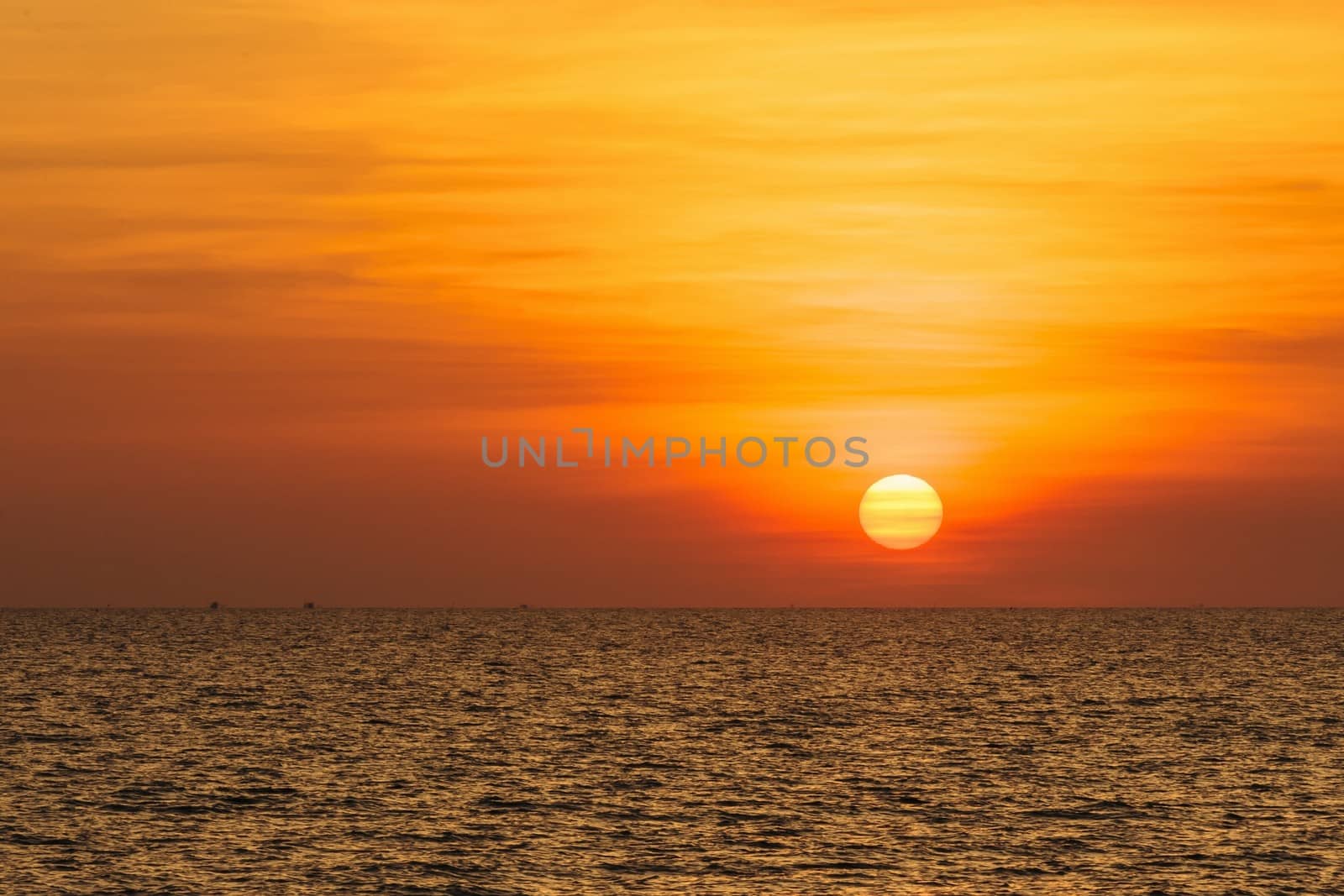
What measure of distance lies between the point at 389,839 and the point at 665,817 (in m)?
12.4

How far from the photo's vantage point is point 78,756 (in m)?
92.2

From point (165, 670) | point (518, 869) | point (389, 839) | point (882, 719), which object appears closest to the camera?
point (518, 869)

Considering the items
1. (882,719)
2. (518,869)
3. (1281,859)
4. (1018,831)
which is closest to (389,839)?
(518,869)

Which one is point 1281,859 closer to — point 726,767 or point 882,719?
point 726,767

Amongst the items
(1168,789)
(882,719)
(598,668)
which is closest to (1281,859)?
(1168,789)

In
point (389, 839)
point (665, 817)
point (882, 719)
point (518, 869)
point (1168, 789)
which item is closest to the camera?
point (518, 869)

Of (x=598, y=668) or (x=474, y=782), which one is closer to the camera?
(x=474, y=782)

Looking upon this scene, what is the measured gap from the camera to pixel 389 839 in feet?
213

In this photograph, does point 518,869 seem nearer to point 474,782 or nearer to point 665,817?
point 665,817

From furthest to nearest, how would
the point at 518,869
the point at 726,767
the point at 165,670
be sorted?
1. the point at 165,670
2. the point at 726,767
3. the point at 518,869

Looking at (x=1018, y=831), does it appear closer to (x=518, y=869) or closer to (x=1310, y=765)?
(x=518, y=869)

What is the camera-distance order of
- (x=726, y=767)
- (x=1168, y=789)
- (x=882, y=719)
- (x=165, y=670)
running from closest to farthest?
(x=1168, y=789) → (x=726, y=767) → (x=882, y=719) → (x=165, y=670)

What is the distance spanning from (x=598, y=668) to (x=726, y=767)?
11190 centimetres

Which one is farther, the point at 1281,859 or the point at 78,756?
the point at 78,756
